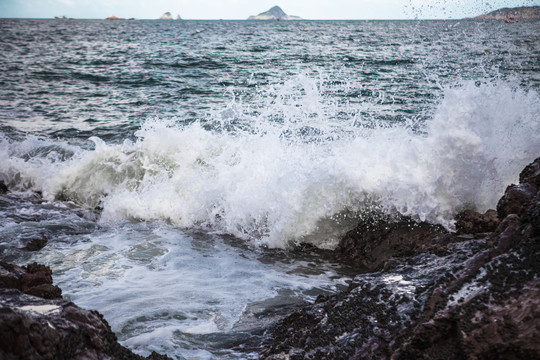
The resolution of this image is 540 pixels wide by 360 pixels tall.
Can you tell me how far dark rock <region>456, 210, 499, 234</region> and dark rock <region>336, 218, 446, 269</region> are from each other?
1.69ft

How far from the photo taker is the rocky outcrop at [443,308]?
184 cm

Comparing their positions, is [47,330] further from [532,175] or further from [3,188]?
[3,188]

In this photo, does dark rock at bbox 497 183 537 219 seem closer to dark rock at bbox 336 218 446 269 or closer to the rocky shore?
the rocky shore

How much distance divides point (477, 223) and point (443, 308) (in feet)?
5.94

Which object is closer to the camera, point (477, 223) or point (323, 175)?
point (477, 223)

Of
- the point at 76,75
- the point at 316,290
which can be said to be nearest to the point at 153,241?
the point at 316,290

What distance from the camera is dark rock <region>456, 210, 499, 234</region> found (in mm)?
3543

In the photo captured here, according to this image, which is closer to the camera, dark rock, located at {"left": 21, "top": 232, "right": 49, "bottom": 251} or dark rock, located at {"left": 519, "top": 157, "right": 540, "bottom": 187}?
dark rock, located at {"left": 519, "top": 157, "right": 540, "bottom": 187}

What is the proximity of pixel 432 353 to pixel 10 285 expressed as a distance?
1.97 metres

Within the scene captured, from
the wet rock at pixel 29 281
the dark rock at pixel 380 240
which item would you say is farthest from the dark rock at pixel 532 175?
the wet rock at pixel 29 281

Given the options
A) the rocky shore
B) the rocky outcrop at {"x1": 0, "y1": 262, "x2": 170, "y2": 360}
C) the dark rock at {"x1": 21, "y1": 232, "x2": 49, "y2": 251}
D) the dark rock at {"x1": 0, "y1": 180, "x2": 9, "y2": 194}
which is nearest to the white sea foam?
the dark rock at {"x1": 0, "y1": 180, "x2": 9, "y2": 194}

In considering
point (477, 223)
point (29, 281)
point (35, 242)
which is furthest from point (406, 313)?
point (35, 242)

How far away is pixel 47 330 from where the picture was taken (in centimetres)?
172

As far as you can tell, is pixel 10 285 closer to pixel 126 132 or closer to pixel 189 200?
pixel 189 200
